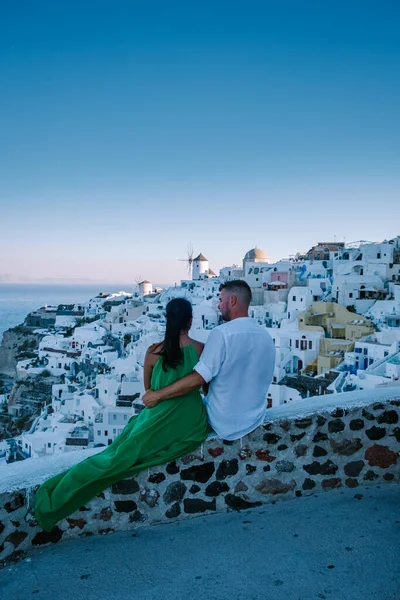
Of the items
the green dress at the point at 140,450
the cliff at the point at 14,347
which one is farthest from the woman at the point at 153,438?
the cliff at the point at 14,347

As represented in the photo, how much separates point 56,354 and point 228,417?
33.8m

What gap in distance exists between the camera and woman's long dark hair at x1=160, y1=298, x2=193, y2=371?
2693 mm

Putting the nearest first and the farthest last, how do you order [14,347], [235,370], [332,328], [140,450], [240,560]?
[240,560], [140,450], [235,370], [332,328], [14,347]

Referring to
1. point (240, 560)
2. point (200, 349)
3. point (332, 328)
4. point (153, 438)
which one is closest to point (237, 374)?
point (200, 349)

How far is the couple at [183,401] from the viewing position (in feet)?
8.34

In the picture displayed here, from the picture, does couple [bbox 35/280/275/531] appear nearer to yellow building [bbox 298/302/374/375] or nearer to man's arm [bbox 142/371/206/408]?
man's arm [bbox 142/371/206/408]

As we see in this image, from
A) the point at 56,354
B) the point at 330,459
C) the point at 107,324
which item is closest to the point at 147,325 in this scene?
the point at 56,354

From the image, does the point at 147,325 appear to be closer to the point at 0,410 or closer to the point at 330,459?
the point at 0,410

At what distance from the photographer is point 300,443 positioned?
9.68 ft

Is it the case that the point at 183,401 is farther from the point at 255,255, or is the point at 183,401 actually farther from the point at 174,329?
the point at 255,255

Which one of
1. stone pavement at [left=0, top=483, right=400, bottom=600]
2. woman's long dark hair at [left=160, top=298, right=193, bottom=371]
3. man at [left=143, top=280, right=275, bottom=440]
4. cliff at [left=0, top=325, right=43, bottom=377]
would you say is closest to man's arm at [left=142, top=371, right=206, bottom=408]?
man at [left=143, top=280, right=275, bottom=440]

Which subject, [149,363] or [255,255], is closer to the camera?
[149,363]

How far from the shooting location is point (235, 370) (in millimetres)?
2734

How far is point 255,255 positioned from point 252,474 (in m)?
46.2
